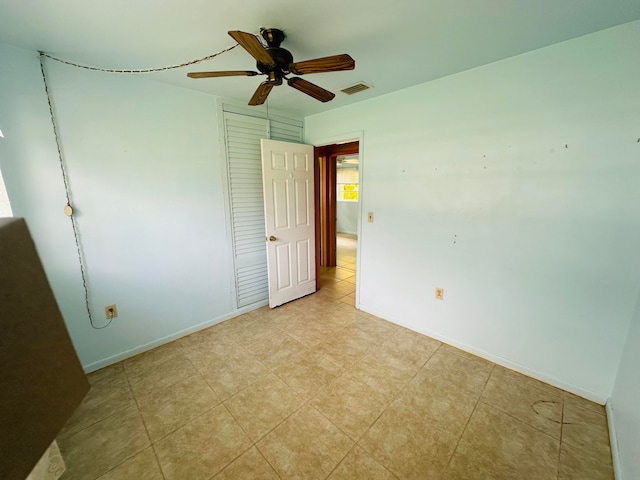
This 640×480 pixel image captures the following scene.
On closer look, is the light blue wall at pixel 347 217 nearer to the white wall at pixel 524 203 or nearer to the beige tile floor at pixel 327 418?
the white wall at pixel 524 203

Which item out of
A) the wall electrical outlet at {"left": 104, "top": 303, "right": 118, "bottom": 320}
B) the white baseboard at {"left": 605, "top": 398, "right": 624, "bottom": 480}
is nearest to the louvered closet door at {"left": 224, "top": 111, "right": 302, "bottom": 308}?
the wall electrical outlet at {"left": 104, "top": 303, "right": 118, "bottom": 320}

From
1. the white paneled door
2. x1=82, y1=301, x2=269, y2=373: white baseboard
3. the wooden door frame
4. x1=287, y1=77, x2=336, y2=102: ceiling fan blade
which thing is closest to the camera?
x1=287, y1=77, x2=336, y2=102: ceiling fan blade

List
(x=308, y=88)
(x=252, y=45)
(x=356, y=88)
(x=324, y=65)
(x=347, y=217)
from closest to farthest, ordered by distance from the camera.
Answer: (x=252, y=45), (x=324, y=65), (x=308, y=88), (x=356, y=88), (x=347, y=217)

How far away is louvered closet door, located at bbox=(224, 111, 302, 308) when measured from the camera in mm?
2658

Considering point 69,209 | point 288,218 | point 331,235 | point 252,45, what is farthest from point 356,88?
point 331,235

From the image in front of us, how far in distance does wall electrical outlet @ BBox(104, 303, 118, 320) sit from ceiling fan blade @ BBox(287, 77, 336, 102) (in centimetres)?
Result: 220

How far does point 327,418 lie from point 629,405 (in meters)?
1.65

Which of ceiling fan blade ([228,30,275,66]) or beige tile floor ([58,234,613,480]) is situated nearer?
ceiling fan blade ([228,30,275,66])

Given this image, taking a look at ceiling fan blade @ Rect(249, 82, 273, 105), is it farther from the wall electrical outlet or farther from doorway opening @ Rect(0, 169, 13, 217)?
the wall electrical outlet

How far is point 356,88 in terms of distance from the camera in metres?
2.27

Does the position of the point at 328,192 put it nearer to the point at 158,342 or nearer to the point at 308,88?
the point at 308,88

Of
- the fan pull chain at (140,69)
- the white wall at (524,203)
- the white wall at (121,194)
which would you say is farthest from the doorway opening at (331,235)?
the fan pull chain at (140,69)

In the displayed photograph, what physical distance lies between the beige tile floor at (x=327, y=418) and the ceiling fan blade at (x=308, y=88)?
6.66 ft

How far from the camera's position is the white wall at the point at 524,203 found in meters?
1.55
